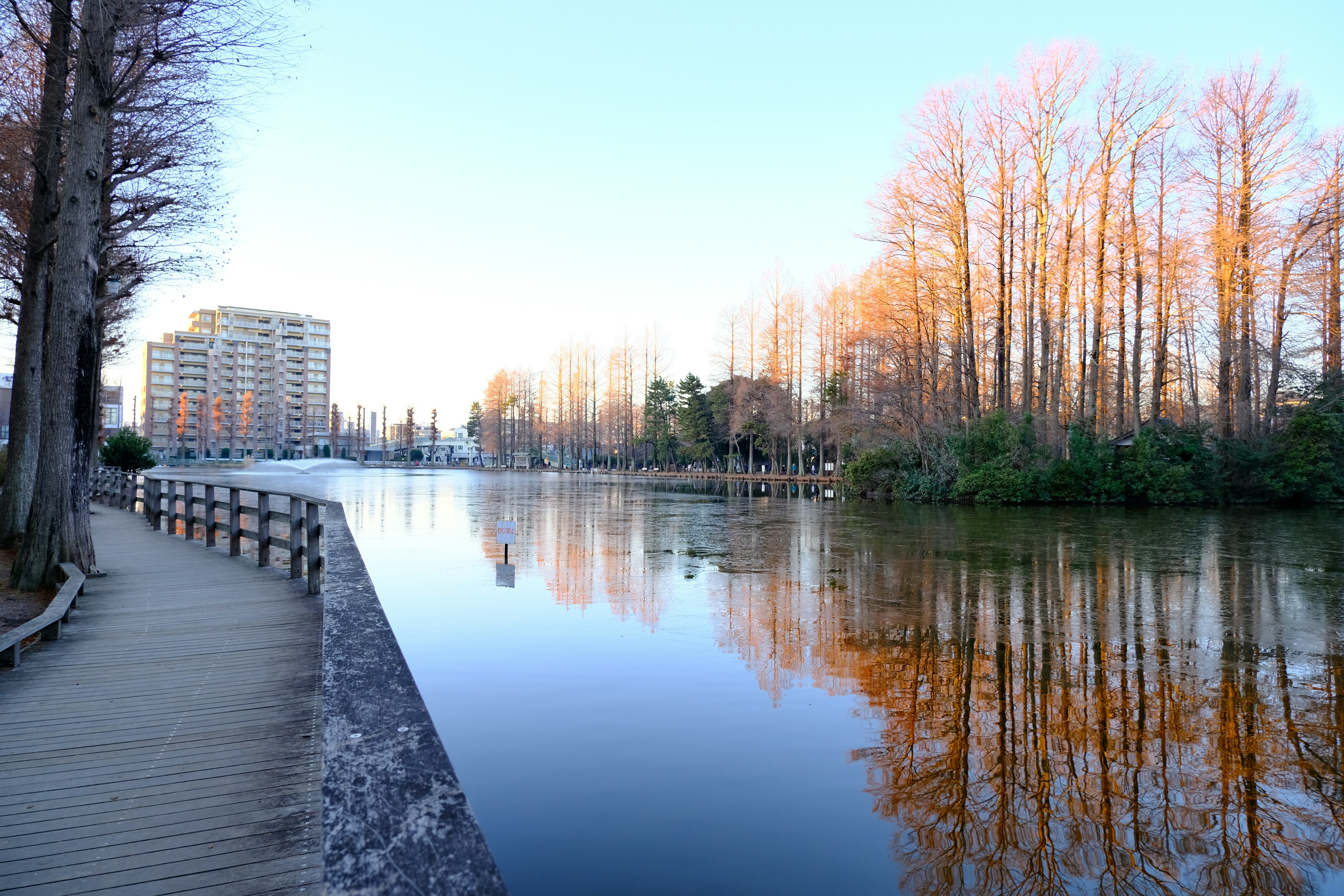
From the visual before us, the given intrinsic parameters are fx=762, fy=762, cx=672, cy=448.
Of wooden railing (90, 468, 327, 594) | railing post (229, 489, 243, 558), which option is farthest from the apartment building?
railing post (229, 489, 243, 558)

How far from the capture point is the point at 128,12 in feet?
27.3

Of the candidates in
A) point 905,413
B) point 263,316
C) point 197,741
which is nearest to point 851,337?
point 905,413

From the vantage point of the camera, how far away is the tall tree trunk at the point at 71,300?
8.34m

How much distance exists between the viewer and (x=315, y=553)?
8.34 metres

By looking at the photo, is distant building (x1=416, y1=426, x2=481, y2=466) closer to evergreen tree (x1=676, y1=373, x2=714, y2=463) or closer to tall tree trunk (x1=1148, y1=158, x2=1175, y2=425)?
evergreen tree (x1=676, y1=373, x2=714, y2=463)

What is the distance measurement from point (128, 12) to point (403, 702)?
9.63 meters

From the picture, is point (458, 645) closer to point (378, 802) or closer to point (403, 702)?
point (403, 702)

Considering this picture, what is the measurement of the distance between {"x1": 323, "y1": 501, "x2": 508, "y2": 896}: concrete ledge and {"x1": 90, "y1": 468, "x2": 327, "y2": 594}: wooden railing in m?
5.43

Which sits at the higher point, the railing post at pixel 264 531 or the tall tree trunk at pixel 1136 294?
the tall tree trunk at pixel 1136 294

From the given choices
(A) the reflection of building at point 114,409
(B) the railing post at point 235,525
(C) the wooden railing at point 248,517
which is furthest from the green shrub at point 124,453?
(A) the reflection of building at point 114,409

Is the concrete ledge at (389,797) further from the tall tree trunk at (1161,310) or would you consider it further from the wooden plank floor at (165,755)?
the tall tree trunk at (1161,310)

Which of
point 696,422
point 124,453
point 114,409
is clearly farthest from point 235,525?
point 114,409

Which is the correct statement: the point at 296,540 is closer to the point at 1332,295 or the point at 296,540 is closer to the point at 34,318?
the point at 34,318

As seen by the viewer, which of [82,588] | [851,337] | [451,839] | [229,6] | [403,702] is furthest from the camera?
[851,337]
